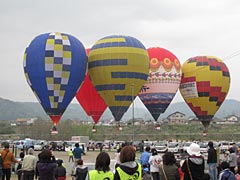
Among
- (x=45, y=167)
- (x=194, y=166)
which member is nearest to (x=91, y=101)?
(x=45, y=167)

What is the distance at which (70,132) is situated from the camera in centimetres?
7894

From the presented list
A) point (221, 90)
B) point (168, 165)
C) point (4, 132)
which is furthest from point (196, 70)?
point (4, 132)

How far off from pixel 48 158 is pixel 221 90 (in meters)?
34.3

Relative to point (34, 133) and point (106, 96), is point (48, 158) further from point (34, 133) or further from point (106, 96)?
point (34, 133)

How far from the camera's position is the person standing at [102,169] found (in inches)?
221

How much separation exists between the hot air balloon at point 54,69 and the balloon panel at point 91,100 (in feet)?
16.2

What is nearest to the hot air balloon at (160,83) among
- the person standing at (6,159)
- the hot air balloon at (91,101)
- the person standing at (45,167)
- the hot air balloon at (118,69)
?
the hot air balloon at (91,101)

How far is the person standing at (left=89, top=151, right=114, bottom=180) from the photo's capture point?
5621 mm

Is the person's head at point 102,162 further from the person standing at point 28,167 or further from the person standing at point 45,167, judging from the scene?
the person standing at point 28,167

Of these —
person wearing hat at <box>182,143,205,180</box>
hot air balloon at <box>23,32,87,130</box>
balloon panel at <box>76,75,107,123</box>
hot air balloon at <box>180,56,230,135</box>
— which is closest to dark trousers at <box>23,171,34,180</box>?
person wearing hat at <box>182,143,205,180</box>

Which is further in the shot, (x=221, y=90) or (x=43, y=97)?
(x=221, y=90)

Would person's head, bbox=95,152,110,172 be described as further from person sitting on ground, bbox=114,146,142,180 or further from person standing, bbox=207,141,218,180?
person standing, bbox=207,141,218,180

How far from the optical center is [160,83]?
127ft

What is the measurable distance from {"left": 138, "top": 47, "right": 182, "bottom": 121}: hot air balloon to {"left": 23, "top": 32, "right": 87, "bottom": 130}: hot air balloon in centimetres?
859
